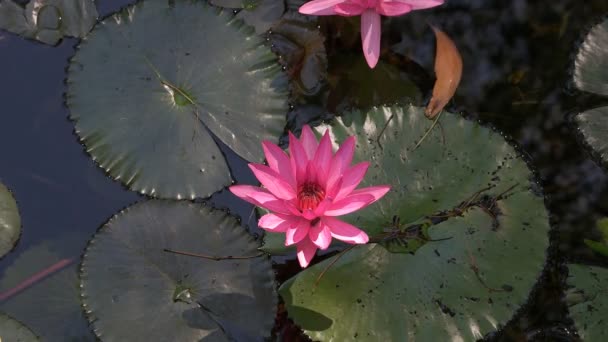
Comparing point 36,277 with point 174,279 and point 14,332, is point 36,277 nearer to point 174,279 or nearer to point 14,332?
point 14,332

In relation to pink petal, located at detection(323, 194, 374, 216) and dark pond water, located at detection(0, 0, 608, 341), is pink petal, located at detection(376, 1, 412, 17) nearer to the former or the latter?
dark pond water, located at detection(0, 0, 608, 341)

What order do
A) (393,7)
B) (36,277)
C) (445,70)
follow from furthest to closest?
1. (445,70)
2. (36,277)
3. (393,7)

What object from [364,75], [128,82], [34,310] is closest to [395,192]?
[364,75]

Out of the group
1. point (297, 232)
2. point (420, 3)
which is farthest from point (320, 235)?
point (420, 3)

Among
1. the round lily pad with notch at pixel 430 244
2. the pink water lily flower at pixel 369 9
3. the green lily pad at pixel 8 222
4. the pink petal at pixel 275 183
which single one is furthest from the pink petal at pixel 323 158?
the green lily pad at pixel 8 222

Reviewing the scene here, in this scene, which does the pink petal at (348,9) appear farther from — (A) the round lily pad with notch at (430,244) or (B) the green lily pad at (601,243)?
(B) the green lily pad at (601,243)

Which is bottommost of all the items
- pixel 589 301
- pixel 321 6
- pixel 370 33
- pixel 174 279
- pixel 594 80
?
pixel 589 301
